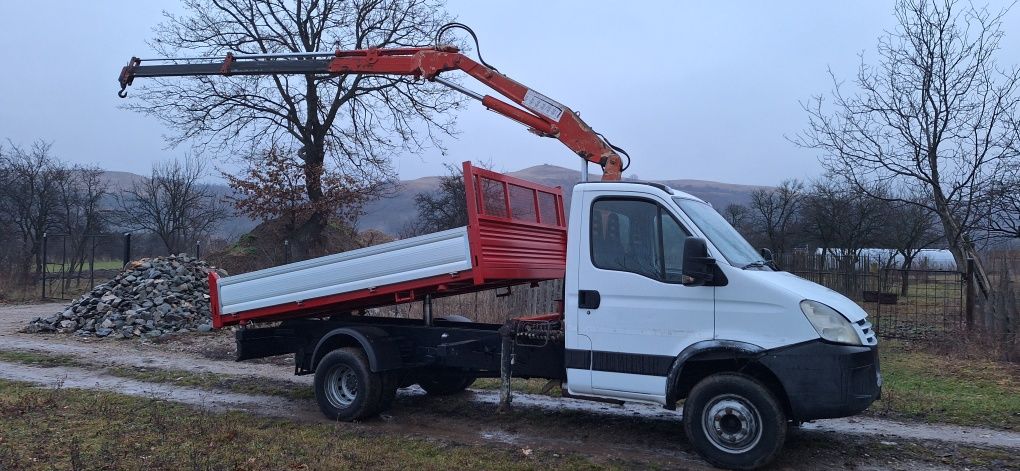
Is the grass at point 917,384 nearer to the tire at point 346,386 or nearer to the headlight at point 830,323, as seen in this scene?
the tire at point 346,386

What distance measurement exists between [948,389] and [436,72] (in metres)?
7.87

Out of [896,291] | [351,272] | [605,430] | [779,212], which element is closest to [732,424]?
[605,430]

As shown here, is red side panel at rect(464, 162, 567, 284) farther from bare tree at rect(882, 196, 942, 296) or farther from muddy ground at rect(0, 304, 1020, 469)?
bare tree at rect(882, 196, 942, 296)

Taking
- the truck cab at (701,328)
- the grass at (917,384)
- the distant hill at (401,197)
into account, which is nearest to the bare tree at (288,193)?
the distant hill at (401,197)

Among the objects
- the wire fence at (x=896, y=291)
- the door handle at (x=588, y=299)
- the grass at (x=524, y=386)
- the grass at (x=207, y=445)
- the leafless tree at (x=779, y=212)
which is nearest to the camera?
the grass at (x=207, y=445)

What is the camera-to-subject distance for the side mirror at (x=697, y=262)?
22.0 ft

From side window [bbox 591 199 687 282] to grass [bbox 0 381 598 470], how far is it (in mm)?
1774

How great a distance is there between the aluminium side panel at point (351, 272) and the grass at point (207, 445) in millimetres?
1348

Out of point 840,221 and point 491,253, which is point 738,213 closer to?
point 840,221

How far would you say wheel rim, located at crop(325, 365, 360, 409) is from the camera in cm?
890

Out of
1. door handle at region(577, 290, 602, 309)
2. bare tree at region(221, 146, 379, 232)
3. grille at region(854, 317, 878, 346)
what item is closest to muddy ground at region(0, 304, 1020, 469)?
grille at region(854, 317, 878, 346)

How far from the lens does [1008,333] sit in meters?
13.4

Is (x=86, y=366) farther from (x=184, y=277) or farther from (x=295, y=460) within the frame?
(x=295, y=460)

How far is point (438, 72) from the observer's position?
1063 centimetres
